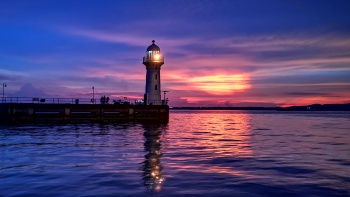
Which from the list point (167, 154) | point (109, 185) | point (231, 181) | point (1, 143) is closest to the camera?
point (109, 185)

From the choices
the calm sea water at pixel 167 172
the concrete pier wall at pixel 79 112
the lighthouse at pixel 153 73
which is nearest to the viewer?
the calm sea water at pixel 167 172

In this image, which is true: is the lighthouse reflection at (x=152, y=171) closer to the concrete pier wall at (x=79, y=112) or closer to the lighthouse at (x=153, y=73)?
the concrete pier wall at (x=79, y=112)

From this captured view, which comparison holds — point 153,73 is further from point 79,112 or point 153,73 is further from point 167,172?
point 167,172

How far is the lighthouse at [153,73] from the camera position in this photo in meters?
68.2

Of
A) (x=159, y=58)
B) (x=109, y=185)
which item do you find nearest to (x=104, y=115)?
(x=159, y=58)

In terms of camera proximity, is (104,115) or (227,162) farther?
(104,115)

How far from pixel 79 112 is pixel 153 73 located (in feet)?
49.1

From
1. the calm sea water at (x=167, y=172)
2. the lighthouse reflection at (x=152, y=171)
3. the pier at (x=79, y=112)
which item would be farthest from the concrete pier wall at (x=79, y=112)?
the lighthouse reflection at (x=152, y=171)

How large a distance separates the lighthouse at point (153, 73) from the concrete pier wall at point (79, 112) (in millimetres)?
1675

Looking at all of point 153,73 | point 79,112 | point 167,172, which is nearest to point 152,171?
point 167,172

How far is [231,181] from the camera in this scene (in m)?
17.1

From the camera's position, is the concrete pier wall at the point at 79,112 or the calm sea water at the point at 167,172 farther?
the concrete pier wall at the point at 79,112

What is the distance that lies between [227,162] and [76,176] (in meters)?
9.49

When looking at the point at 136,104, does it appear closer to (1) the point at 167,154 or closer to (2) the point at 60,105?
(2) the point at 60,105
